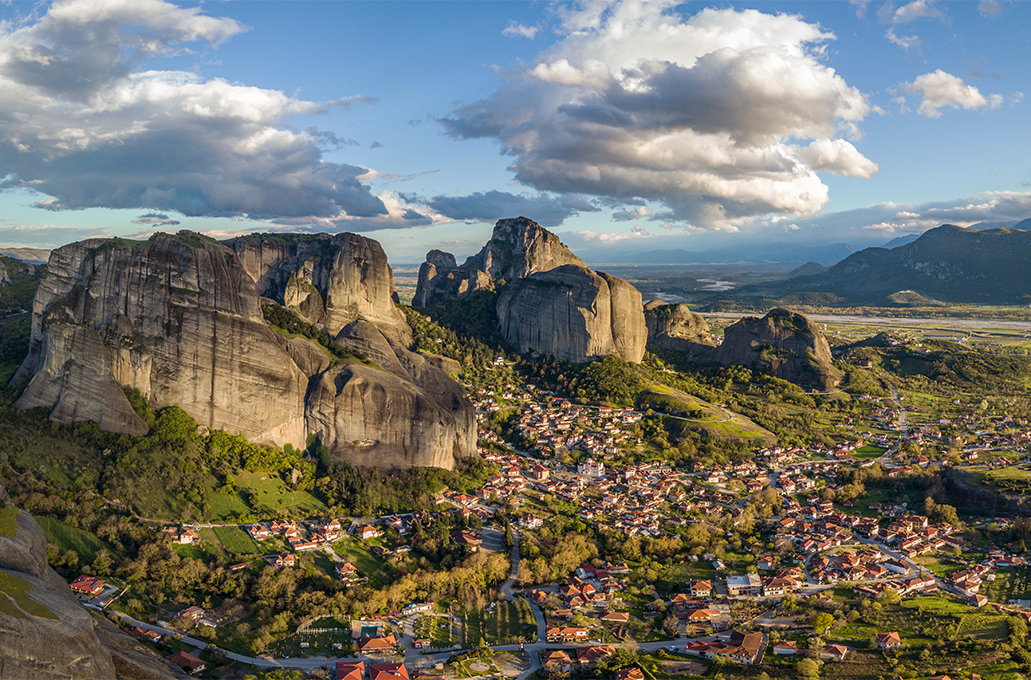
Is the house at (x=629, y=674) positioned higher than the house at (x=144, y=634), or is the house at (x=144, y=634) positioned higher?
the house at (x=144, y=634)

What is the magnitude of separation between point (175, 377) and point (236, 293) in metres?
8.42

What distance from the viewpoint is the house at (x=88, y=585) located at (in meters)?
38.2

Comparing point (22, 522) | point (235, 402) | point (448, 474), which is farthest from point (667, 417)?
point (22, 522)

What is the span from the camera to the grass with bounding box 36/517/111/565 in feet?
138

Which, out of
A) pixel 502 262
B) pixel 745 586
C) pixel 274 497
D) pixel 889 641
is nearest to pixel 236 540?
pixel 274 497

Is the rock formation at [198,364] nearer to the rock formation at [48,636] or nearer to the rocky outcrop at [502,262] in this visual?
the rock formation at [48,636]

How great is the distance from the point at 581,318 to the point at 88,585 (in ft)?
226

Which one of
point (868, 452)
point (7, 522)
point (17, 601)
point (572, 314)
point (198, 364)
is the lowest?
point (868, 452)

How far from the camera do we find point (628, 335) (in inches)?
3812

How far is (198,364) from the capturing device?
175 ft

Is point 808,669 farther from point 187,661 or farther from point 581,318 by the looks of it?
point 581,318

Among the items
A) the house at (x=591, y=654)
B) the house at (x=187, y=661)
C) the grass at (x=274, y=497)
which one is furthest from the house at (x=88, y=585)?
the house at (x=591, y=654)

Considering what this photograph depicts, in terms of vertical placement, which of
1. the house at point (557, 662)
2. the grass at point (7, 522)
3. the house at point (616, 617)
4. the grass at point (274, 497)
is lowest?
the house at point (557, 662)

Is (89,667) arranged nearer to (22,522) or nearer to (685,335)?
(22,522)
